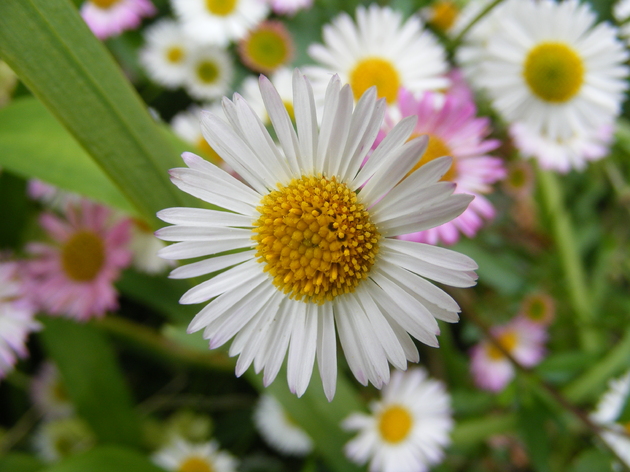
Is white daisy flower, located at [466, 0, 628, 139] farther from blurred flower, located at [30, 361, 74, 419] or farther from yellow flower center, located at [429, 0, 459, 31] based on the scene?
blurred flower, located at [30, 361, 74, 419]

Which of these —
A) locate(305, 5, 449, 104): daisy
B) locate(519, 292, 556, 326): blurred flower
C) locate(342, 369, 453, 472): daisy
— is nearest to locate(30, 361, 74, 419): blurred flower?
locate(342, 369, 453, 472): daisy

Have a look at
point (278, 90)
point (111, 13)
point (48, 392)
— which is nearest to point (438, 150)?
point (278, 90)

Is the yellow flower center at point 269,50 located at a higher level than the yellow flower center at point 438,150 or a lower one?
higher

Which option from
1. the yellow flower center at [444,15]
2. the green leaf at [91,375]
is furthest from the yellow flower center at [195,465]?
the yellow flower center at [444,15]

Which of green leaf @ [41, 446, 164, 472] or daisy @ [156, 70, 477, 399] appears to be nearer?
daisy @ [156, 70, 477, 399]

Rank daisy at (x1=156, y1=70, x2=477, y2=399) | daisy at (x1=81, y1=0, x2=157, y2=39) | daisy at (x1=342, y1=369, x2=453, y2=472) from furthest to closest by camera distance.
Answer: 1. daisy at (x1=81, y1=0, x2=157, y2=39)
2. daisy at (x1=342, y1=369, x2=453, y2=472)
3. daisy at (x1=156, y1=70, x2=477, y2=399)

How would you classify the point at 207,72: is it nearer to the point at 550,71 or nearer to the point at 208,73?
the point at 208,73

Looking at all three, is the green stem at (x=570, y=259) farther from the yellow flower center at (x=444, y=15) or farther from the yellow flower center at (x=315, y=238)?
the yellow flower center at (x=315, y=238)
